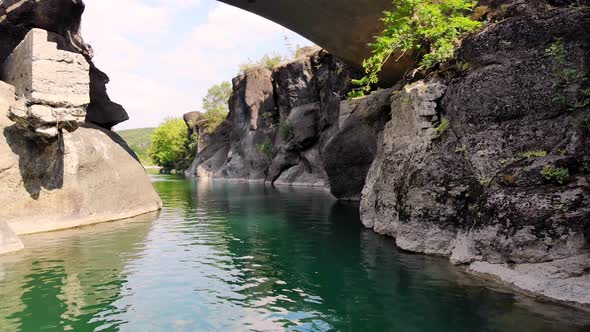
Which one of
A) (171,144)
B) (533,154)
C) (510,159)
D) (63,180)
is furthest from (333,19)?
(171,144)

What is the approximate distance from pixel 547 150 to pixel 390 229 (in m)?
5.74

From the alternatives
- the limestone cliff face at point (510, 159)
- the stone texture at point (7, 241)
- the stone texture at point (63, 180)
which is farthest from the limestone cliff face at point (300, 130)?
the stone texture at point (7, 241)

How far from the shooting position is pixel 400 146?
566 inches

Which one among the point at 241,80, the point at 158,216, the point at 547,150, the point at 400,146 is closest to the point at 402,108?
the point at 400,146

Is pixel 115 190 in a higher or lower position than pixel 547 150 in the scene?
lower

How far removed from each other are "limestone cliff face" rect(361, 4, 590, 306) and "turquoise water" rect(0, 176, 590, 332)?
0.86 meters

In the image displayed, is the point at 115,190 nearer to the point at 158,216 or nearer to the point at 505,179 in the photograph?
the point at 158,216

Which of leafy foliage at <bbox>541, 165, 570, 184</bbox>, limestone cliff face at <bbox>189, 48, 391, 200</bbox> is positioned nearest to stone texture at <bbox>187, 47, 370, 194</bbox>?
limestone cliff face at <bbox>189, 48, 391, 200</bbox>

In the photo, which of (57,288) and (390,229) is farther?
(390,229)

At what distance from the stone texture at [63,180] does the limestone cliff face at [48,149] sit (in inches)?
1.1

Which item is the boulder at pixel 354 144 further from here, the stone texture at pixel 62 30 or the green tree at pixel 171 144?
the green tree at pixel 171 144

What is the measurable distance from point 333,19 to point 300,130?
83.6 ft

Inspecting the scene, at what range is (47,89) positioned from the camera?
14047 millimetres

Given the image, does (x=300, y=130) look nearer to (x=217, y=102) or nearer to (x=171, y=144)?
(x=217, y=102)
